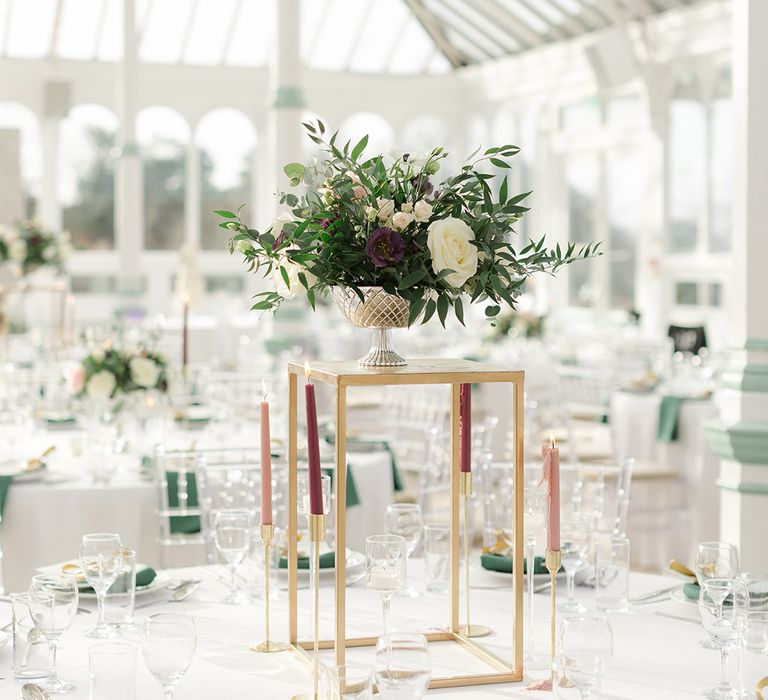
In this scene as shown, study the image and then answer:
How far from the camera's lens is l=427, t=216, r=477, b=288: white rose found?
1979 millimetres

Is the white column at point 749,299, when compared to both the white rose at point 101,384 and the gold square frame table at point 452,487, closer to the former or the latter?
the gold square frame table at point 452,487

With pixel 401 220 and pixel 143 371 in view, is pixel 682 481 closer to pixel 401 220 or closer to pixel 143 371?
pixel 143 371

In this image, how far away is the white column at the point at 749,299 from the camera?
3.35 metres

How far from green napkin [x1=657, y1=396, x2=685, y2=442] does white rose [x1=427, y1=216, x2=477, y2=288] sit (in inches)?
181

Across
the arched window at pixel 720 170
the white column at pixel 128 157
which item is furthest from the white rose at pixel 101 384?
the arched window at pixel 720 170

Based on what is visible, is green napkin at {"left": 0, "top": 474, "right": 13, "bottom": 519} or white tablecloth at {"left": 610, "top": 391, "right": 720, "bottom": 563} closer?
green napkin at {"left": 0, "top": 474, "right": 13, "bottom": 519}

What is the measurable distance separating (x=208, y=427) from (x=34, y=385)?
4.80 feet

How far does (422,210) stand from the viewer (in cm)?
203

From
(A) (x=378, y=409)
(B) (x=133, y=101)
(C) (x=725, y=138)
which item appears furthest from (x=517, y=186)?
(A) (x=378, y=409)

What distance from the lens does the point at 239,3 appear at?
601 inches

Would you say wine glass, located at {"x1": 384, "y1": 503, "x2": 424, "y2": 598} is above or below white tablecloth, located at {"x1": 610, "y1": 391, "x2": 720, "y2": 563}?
above

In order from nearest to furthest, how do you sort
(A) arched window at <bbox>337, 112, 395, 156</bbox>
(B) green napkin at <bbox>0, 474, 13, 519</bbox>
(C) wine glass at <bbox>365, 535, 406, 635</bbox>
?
1. (C) wine glass at <bbox>365, 535, 406, 635</bbox>
2. (B) green napkin at <bbox>0, 474, 13, 519</bbox>
3. (A) arched window at <bbox>337, 112, 395, 156</bbox>

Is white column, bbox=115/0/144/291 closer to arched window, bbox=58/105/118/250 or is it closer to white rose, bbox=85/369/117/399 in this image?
arched window, bbox=58/105/118/250

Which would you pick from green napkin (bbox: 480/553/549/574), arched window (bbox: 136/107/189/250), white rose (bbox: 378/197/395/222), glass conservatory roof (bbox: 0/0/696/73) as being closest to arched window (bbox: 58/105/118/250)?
arched window (bbox: 136/107/189/250)
